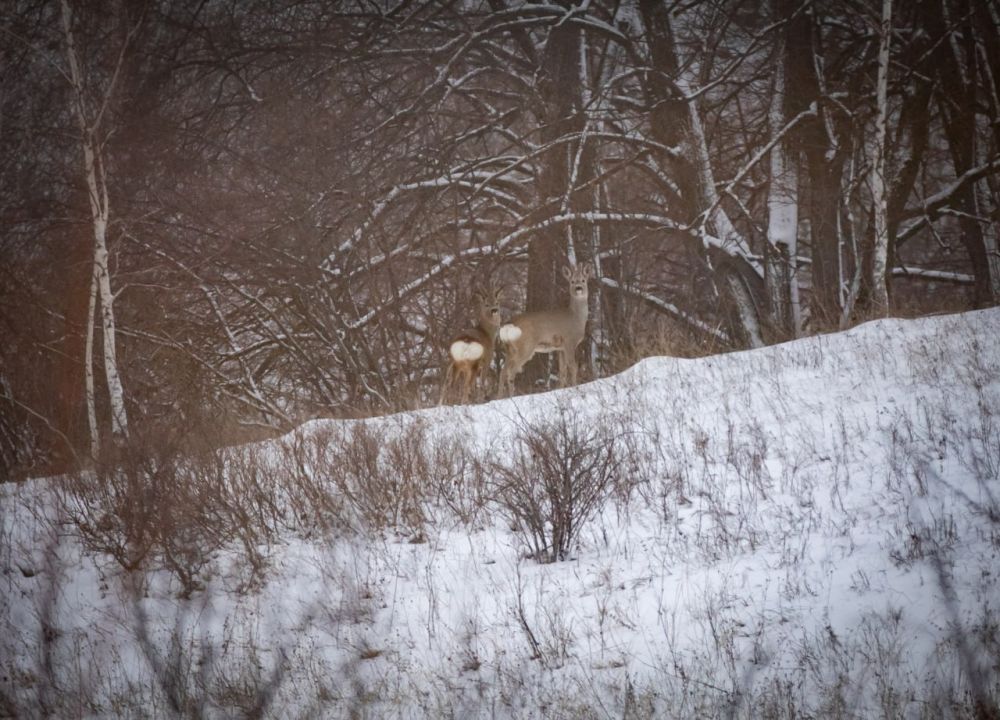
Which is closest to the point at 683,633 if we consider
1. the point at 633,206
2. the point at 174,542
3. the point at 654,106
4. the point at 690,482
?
the point at 690,482

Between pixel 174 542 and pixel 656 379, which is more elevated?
pixel 656 379

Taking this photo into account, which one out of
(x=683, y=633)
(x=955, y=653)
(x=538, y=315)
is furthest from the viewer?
(x=538, y=315)

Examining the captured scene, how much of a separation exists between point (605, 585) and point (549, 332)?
8.20 meters

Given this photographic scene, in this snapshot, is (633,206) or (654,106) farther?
(633,206)

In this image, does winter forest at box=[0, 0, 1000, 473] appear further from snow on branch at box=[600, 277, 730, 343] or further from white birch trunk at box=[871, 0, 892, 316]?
white birch trunk at box=[871, 0, 892, 316]

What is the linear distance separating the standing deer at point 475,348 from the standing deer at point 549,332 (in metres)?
0.26

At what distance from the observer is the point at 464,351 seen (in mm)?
11555

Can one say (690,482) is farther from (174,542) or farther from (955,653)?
(174,542)

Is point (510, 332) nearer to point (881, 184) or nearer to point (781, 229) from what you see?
point (781, 229)

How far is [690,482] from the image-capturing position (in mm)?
5672

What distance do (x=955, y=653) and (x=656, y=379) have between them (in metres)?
5.36

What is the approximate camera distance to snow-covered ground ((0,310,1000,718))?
375 centimetres

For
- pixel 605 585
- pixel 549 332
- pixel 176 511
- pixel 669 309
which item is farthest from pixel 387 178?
pixel 605 585

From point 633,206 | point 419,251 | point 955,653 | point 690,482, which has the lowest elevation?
point 955,653
